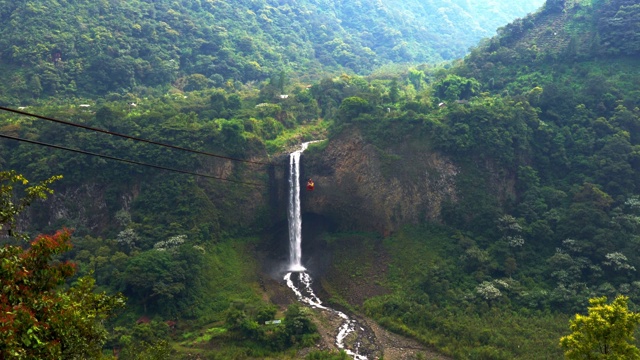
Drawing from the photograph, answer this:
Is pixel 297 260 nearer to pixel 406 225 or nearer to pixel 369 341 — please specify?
pixel 406 225

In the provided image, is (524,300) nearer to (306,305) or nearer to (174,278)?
(306,305)

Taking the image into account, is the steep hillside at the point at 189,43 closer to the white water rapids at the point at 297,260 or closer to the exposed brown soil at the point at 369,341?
the white water rapids at the point at 297,260

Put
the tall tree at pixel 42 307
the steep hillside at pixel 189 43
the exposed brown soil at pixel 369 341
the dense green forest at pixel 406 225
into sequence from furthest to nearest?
1. the steep hillside at pixel 189 43
2. the dense green forest at pixel 406 225
3. the exposed brown soil at pixel 369 341
4. the tall tree at pixel 42 307

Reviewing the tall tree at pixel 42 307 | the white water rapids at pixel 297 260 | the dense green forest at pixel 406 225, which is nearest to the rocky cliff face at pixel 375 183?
the dense green forest at pixel 406 225

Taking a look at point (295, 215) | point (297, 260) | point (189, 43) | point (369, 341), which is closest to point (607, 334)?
point (369, 341)

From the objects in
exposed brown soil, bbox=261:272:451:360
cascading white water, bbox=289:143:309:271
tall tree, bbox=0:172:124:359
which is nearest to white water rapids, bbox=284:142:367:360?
cascading white water, bbox=289:143:309:271

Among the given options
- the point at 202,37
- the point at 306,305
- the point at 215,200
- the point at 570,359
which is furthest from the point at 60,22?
the point at 570,359
